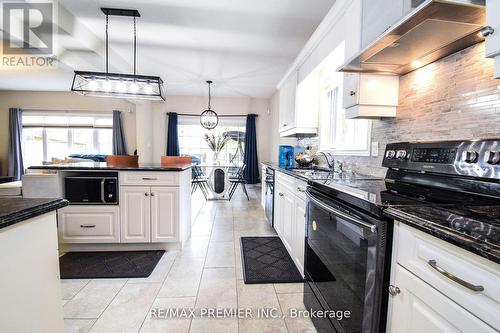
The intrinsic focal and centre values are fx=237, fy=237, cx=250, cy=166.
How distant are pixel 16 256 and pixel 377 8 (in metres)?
2.05

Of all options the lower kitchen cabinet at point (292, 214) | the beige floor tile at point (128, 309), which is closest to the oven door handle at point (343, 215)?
the lower kitchen cabinet at point (292, 214)

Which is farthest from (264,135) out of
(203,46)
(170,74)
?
(203,46)

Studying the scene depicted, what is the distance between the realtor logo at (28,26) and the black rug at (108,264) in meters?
2.58

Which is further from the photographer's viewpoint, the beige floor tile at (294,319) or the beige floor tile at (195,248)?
the beige floor tile at (195,248)

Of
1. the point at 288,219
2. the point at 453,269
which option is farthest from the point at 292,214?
the point at 453,269

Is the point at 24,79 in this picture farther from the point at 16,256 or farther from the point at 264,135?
the point at 16,256

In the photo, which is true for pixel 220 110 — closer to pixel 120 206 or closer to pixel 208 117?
pixel 208 117

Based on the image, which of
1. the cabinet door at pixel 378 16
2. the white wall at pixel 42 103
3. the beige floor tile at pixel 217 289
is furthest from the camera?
the white wall at pixel 42 103

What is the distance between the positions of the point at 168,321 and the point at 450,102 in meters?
2.14

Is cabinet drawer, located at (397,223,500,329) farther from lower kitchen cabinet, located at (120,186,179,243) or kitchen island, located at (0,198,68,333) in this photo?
lower kitchen cabinet, located at (120,186,179,243)

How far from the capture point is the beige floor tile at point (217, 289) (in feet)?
5.63

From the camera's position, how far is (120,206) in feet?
8.02

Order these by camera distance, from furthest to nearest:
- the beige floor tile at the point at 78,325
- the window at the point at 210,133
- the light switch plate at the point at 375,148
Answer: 1. the window at the point at 210,133
2. the light switch plate at the point at 375,148
3. the beige floor tile at the point at 78,325

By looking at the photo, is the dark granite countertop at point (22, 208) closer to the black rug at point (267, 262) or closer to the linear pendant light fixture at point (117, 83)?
the black rug at point (267, 262)
